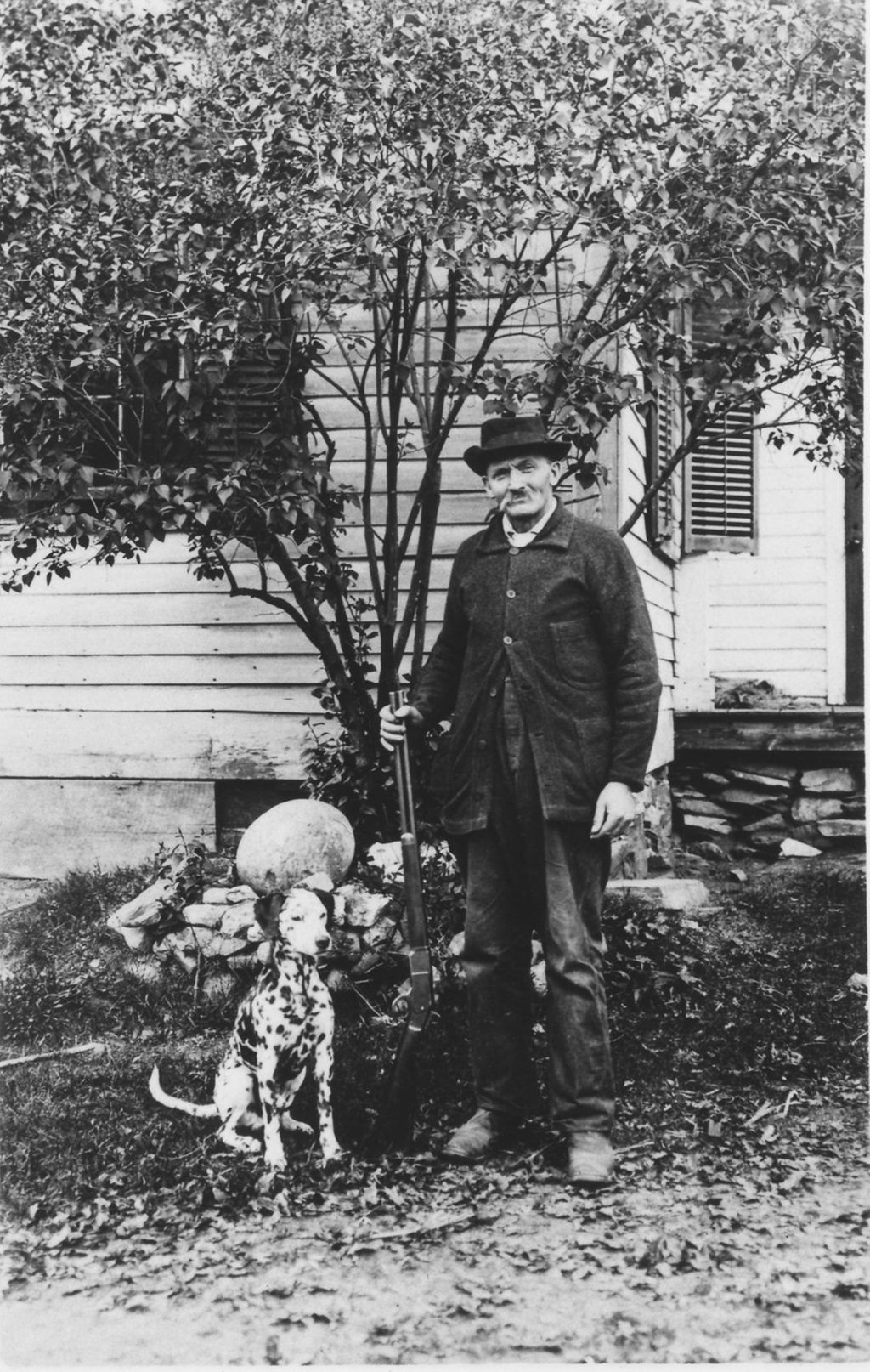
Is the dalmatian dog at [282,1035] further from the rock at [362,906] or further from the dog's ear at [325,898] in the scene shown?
the rock at [362,906]

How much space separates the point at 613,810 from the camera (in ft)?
11.6

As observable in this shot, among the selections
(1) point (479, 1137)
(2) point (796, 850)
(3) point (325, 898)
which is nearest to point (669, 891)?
(2) point (796, 850)

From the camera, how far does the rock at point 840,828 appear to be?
765 centimetres

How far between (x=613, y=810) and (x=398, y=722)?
0.83 meters

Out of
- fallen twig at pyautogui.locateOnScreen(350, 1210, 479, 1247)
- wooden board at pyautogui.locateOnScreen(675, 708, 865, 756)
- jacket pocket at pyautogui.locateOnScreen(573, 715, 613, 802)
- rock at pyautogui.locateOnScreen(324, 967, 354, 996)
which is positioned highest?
jacket pocket at pyautogui.locateOnScreen(573, 715, 613, 802)

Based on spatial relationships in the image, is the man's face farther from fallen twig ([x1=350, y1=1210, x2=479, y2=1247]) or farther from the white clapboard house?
the white clapboard house

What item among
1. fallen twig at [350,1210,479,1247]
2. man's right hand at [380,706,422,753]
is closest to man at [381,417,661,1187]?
man's right hand at [380,706,422,753]

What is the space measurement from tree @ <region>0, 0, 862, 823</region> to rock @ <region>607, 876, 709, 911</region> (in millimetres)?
2246

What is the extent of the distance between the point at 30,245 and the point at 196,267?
76 cm

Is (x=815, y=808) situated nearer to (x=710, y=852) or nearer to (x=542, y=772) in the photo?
(x=710, y=852)

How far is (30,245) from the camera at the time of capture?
4.74 metres

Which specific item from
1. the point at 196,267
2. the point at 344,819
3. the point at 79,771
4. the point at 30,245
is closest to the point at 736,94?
the point at 196,267

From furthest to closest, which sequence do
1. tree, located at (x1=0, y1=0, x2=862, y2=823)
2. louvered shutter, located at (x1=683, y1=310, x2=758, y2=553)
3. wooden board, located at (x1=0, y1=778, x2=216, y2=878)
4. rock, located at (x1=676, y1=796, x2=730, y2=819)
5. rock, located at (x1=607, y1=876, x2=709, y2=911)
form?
louvered shutter, located at (x1=683, y1=310, x2=758, y2=553) < rock, located at (x1=676, y1=796, x2=730, y2=819) < wooden board, located at (x1=0, y1=778, x2=216, y2=878) < rock, located at (x1=607, y1=876, x2=709, y2=911) < tree, located at (x1=0, y1=0, x2=862, y2=823)

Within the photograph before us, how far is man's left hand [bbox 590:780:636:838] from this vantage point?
3529 mm
